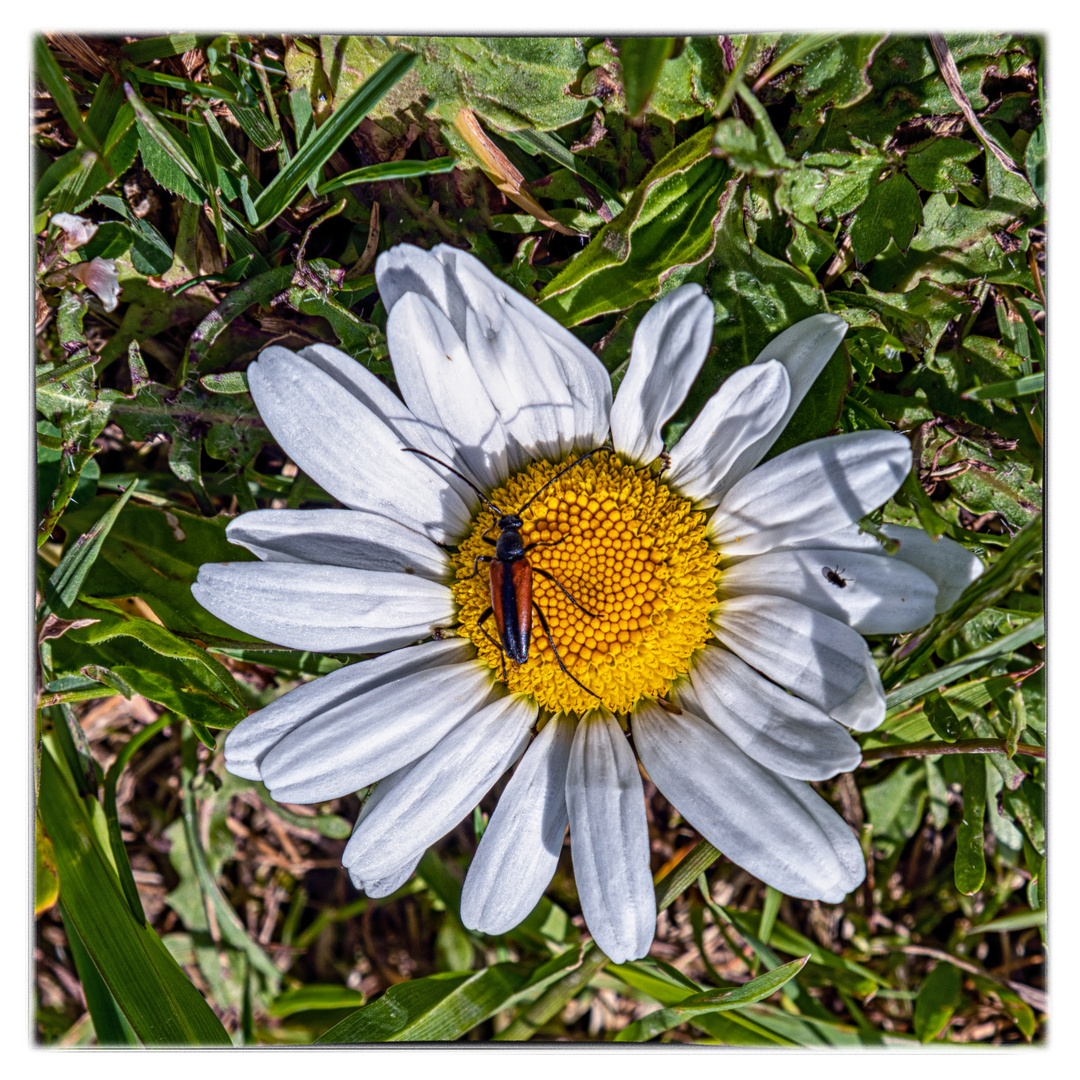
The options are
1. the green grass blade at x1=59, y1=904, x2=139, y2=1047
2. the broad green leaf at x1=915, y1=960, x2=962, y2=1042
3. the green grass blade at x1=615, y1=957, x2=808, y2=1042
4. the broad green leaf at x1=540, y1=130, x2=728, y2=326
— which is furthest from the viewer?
the broad green leaf at x1=915, y1=960, x2=962, y2=1042

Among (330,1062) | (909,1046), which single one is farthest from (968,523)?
(330,1062)

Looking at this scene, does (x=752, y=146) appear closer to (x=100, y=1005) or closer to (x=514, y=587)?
(x=514, y=587)

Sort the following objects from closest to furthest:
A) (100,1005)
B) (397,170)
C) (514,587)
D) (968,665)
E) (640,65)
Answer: (640,65) < (514,587) < (397,170) < (968,665) < (100,1005)

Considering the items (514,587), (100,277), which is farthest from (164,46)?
(514,587)

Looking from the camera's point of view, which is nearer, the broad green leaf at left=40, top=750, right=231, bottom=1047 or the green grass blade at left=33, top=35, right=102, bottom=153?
the green grass blade at left=33, top=35, right=102, bottom=153

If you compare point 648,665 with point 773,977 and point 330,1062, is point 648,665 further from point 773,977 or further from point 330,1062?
point 330,1062

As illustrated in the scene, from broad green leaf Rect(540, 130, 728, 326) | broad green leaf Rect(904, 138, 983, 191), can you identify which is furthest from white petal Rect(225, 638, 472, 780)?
broad green leaf Rect(904, 138, 983, 191)

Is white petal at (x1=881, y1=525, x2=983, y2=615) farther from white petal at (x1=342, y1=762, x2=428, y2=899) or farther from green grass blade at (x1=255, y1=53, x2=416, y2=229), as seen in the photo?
green grass blade at (x1=255, y1=53, x2=416, y2=229)
